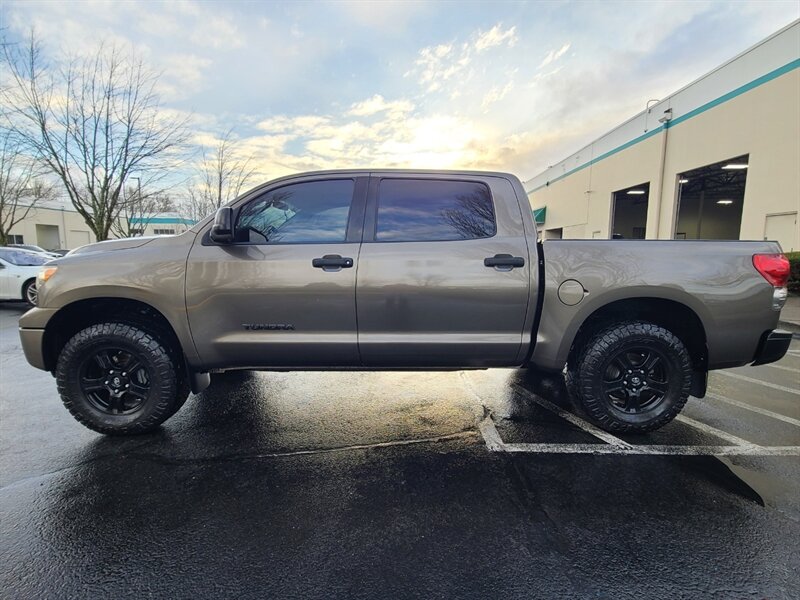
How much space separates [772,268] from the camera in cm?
303

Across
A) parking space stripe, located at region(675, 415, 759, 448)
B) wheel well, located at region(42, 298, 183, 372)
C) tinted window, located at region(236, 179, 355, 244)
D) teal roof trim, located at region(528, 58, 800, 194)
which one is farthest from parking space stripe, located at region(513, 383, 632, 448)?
teal roof trim, located at region(528, 58, 800, 194)

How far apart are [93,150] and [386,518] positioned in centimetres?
1959

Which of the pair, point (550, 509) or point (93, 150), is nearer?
point (550, 509)

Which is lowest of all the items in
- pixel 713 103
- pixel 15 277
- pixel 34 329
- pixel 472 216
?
pixel 15 277

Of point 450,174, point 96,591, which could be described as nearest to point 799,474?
point 450,174

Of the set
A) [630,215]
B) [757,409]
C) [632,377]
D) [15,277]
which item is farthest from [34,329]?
[630,215]

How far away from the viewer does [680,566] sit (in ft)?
6.45

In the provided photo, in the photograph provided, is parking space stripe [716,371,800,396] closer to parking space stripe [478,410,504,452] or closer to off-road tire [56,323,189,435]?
parking space stripe [478,410,504,452]

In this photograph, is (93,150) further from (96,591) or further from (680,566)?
(680,566)

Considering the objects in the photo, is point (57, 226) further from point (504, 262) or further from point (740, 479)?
point (740, 479)

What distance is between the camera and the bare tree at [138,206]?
1959 cm

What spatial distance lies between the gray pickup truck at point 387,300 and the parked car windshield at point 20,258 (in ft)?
32.9

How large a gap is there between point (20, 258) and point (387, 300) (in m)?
12.5

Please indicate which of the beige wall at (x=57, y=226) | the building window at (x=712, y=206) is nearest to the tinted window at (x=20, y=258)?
the building window at (x=712, y=206)
